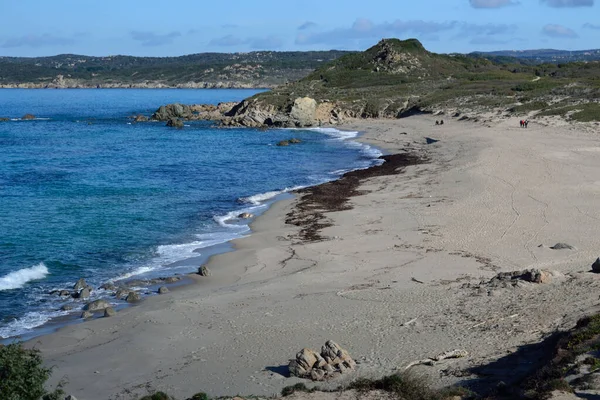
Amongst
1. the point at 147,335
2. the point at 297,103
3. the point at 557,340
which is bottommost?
the point at 147,335

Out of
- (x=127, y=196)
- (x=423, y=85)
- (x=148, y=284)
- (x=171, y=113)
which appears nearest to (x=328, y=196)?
(x=127, y=196)

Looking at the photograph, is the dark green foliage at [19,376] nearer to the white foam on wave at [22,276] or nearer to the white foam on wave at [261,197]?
the white foam on wave at [22,276]

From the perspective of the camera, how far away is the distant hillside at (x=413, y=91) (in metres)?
66.6

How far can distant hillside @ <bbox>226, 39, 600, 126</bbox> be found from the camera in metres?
66.6

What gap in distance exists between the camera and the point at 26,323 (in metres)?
18.7

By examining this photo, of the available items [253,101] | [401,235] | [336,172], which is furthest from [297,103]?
[401,235]

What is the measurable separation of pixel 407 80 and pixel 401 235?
76.6m

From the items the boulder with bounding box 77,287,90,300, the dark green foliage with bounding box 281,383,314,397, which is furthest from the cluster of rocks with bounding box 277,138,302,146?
the dark green foliage with bounding box 281,383,314,397

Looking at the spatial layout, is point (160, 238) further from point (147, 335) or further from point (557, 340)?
point (557, 340)

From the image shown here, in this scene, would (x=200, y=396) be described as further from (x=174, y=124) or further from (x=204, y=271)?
(x=174, y=124)

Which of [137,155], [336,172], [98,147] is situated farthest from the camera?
[98,147]

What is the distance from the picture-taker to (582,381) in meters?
10.9

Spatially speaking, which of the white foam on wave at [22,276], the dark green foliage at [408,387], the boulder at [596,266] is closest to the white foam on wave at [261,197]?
the white foam on wave at [22,276]

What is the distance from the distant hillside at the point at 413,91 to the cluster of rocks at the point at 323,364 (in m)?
47.0
